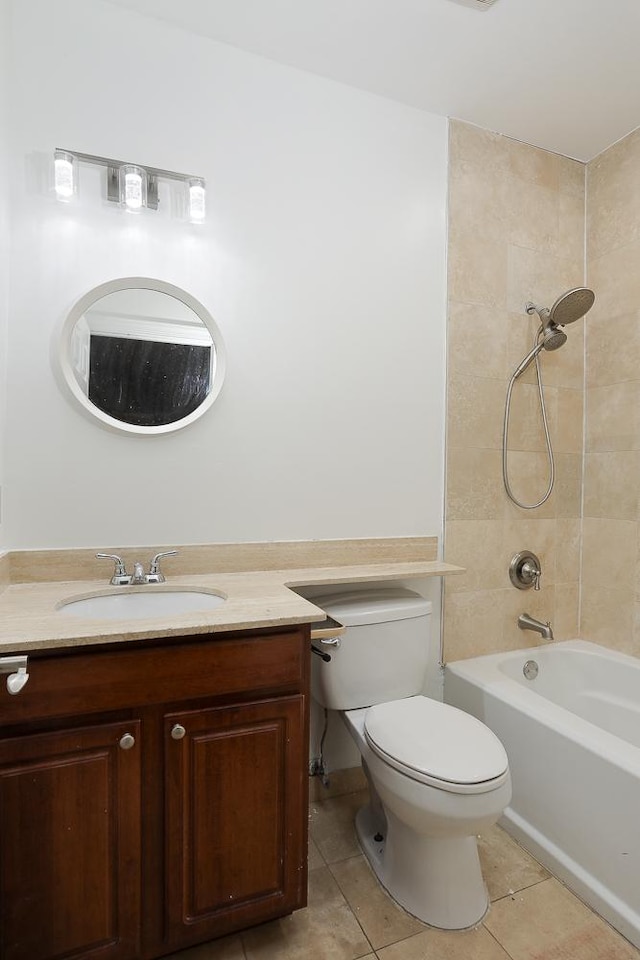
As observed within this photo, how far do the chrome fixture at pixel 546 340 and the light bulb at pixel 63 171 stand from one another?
1768mm

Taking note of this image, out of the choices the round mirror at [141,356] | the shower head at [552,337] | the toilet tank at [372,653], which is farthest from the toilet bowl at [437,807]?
the shower head at [552,337]

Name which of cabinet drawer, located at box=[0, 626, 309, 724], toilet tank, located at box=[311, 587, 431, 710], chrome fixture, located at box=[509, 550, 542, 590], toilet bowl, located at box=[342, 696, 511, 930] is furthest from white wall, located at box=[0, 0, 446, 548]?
toilet bowl, located at box=[342, 696, 511, 930]

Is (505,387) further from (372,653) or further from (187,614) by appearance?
(187,614)

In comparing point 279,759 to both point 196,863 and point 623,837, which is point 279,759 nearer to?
point 196,863

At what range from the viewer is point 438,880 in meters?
1.38

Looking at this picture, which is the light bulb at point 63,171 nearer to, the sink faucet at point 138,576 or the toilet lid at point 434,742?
the sink faucet at point 138,576

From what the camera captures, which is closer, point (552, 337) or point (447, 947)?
point (447, 947)

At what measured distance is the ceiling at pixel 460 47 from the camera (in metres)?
1.59

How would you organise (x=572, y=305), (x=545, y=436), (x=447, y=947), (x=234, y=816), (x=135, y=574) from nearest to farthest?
(x=234, y=816)
(x=447, y=947)
(x=135, y=574)
(x=572, y=305)
(x=545, y=436)

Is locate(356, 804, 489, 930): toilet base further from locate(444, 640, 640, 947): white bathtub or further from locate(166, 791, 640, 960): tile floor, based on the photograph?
locate(444, 640, 640, 947): white bathtub

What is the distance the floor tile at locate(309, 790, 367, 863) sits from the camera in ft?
5.29

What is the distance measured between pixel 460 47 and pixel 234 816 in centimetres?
242

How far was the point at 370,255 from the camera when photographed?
1950 mm

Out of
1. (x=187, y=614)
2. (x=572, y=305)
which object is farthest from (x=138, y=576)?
(x=572, y=305)
